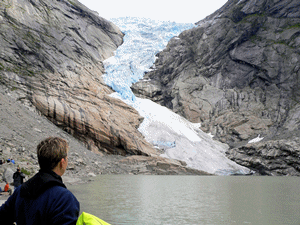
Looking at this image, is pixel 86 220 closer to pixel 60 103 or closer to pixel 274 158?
pixel 60 103

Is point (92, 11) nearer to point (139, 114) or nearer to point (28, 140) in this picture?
point (139, 114)

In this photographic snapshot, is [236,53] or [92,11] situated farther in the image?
[92,11]

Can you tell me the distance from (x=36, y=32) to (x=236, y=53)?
4273 centimetres

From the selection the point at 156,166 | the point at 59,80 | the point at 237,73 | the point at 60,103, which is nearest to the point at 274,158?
the point at 156,166

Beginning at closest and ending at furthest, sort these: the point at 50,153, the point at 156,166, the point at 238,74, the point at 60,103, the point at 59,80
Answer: the point at 50,153
the point at 156,166
the point at 60,103
the point at 59,80
the point at 238,74

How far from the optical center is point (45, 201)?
70.1 inches

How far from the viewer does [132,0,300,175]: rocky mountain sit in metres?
50.8

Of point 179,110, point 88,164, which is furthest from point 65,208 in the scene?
point 179,110

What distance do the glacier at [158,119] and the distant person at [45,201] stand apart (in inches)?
1369

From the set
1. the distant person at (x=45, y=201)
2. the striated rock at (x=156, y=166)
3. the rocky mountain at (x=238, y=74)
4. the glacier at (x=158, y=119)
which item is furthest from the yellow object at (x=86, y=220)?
→ the rocky mountain at (x=238, y=74)

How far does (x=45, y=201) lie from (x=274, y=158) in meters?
42.7

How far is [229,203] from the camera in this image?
12.3 metres

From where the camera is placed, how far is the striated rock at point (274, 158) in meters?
38.1

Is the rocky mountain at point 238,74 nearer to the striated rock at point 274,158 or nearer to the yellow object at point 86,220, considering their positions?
the striated rock at point 274,158
